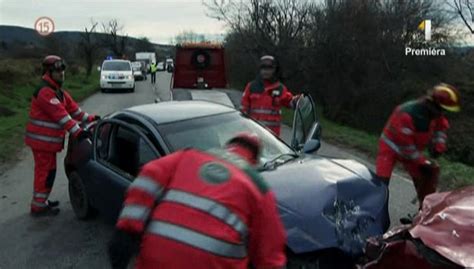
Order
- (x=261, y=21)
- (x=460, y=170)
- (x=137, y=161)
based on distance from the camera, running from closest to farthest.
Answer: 1. (x=137, y=161)
2. (x=460, y=170)
3. (x=261, y=21)

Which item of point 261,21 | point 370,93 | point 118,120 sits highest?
point 261,21

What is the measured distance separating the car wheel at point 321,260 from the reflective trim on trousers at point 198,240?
4.32 feet

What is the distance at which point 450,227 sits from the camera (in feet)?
10.8

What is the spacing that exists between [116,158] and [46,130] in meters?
1.47

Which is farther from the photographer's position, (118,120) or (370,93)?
(370,93)

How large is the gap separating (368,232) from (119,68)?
25.4 m

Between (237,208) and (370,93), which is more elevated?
(237,208)

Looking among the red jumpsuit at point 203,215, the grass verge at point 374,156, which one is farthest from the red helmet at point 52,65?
the grass verge at point 374,156

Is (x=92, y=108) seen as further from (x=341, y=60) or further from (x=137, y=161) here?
(x=137, y=161)

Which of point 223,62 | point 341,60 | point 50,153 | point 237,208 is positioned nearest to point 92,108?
point 223,62

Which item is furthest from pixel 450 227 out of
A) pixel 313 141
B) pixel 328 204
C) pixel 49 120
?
pixel 49 120

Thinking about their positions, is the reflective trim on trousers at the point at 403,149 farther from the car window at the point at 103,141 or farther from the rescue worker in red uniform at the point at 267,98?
the car window at the point at 103,141

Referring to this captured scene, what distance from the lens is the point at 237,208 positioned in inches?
85.4

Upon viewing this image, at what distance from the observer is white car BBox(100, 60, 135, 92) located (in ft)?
90.2
